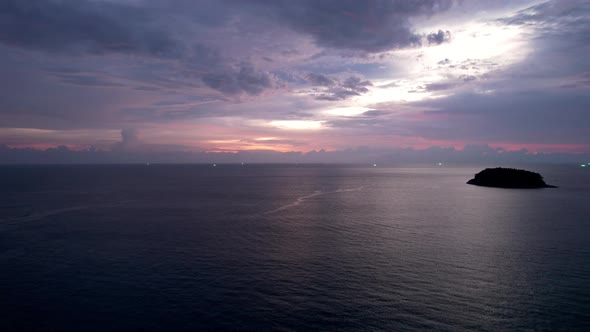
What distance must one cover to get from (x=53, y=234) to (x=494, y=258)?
72.2m

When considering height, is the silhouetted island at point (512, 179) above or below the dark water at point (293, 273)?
above

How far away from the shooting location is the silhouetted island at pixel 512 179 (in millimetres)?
154875

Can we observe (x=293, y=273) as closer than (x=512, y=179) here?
Yes

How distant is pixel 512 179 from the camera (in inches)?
6240

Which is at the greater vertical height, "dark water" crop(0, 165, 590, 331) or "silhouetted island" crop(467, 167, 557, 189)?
"silhouetted island" crop(467, 167, 557, 189)

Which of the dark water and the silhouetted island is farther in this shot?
the silhouetted island

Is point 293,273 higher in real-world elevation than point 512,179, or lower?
lower

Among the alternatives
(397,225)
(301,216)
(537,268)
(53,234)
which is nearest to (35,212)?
(53,234)

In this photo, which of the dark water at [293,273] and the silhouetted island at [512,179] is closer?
the dark water at [293,273]

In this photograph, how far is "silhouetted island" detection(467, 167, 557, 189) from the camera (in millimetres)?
154875

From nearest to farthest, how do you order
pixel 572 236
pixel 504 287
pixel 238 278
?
pixel 504 287 < pixel 238 278 < pixel 572 236

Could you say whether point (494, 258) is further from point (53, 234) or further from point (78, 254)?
point (53, 234)

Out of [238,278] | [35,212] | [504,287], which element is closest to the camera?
[504,287]

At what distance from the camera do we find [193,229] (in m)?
66.2
